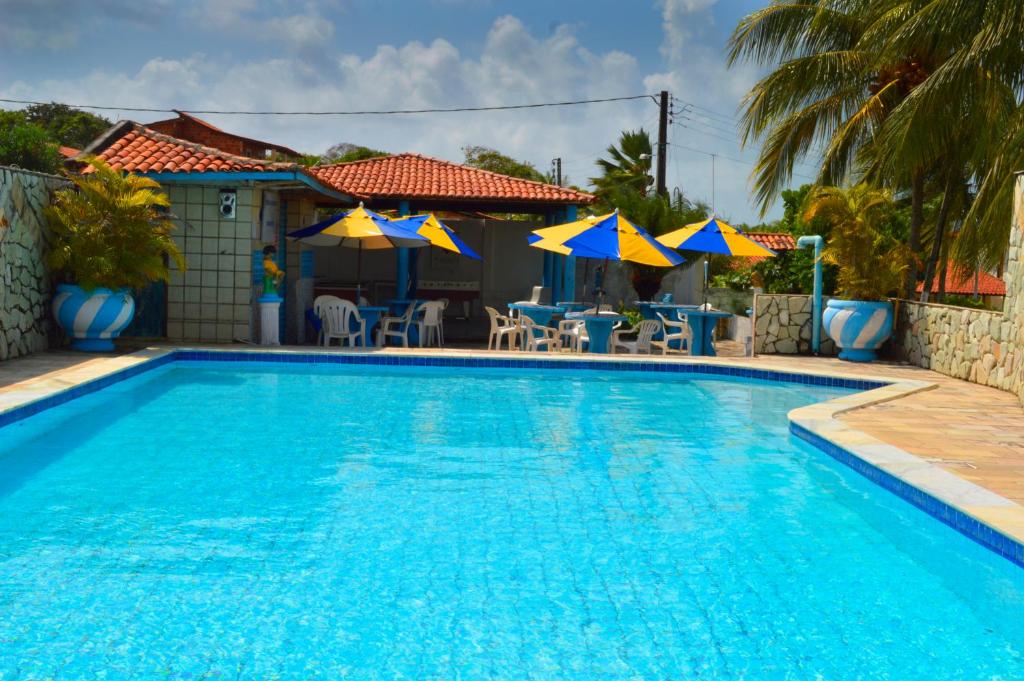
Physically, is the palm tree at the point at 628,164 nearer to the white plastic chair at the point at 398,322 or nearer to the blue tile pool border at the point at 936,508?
the white plastic chair at the point at 398,322

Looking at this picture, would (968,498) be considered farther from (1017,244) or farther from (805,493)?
(1017,244)

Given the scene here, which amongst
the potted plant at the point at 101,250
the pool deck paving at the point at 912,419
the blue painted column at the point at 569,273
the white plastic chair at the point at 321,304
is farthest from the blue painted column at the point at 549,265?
the potted plant at the point at 101,250

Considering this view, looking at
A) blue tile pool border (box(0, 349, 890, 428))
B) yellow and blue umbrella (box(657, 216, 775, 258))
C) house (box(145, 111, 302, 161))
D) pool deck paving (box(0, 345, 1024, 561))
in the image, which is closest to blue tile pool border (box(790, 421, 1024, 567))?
pool deck paving (box(0, 345, 1024, 561))

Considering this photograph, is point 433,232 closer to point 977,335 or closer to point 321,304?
point 321,304

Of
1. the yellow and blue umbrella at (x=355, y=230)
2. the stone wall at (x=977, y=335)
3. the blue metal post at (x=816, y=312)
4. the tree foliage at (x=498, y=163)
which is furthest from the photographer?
the tree foliage at (x=498, y=163)

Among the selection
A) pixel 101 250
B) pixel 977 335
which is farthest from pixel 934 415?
pixel 101 250

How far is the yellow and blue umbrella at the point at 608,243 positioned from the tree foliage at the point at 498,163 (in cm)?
4122

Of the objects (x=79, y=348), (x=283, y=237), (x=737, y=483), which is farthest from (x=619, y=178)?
(x=737, y=483)

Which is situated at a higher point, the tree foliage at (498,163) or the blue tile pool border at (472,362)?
the tree foliage at (498,163)

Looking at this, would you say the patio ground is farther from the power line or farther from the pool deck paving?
the power line

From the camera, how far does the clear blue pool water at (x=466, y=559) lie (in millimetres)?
4336

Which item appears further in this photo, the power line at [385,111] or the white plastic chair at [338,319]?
the power line at [385,111]

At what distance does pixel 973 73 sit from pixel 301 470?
460 inches

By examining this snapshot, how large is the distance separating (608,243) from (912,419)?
6452 mm
